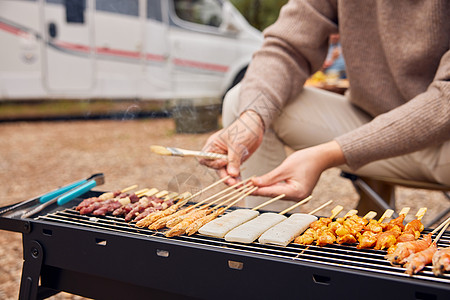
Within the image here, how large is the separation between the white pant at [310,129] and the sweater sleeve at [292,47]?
10cm

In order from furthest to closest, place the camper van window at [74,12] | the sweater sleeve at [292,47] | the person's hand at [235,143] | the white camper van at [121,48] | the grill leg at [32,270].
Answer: the camper van window at [74,12]
the white camper van at [121,48]
the sweater sleeve at [292,47]
the person's hand at [235,143]
the grill leg at [32,270]

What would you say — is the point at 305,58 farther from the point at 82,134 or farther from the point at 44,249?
the point at 82,134

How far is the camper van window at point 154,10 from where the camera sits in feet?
26.5

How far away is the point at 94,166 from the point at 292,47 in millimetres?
3465

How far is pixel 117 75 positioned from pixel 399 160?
22.1 feet

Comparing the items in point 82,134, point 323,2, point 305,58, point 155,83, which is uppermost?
point 323,2

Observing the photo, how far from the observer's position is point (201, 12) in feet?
27.5

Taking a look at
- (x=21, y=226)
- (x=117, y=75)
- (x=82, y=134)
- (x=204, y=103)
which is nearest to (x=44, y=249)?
(x=21, y=226)

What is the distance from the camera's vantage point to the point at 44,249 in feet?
4.69

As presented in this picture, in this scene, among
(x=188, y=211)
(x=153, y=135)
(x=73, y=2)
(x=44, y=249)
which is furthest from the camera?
(x=73, y=2)

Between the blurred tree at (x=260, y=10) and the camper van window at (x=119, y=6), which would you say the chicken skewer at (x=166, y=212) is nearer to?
the blurred tree at (x=260, y=10)

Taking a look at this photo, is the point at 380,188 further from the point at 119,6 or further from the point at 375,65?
the point at 119,6

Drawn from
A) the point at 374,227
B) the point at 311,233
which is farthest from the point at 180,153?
the point at 374,227

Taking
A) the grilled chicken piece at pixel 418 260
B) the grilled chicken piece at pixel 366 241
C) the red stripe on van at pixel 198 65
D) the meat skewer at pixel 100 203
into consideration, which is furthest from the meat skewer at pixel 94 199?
the red stripe on van at pixel 198 65
